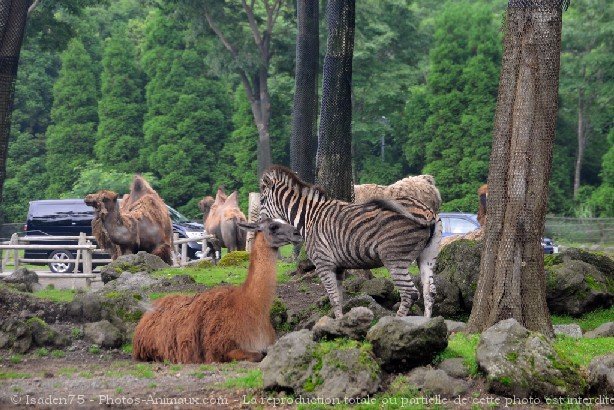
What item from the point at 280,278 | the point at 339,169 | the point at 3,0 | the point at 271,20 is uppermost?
the point at 271,20

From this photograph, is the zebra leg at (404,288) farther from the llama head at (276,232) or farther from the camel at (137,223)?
the camel at (137,223)

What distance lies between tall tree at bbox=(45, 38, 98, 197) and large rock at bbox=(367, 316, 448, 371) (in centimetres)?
3779

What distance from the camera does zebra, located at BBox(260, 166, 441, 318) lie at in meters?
13.8

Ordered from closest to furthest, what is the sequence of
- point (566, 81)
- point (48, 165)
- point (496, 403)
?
point (496, 403), point (566, 81), point (48, 165)

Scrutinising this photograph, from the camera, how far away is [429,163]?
43.5m

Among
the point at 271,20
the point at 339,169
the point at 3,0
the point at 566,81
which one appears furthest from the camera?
the point at 566,81

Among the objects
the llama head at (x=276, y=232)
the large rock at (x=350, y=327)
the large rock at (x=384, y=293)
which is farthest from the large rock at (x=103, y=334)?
the large rock at (x=350, y=327)

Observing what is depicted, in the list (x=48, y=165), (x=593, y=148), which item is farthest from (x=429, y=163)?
(x=48, y=165)

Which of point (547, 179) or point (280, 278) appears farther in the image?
point (280, 278)

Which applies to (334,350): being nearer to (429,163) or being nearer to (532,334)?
(532,334)

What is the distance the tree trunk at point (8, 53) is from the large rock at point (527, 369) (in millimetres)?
8043

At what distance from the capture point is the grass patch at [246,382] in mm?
10180

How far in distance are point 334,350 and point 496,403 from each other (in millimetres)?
1550

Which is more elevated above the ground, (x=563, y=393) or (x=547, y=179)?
(x=547, y=179)
